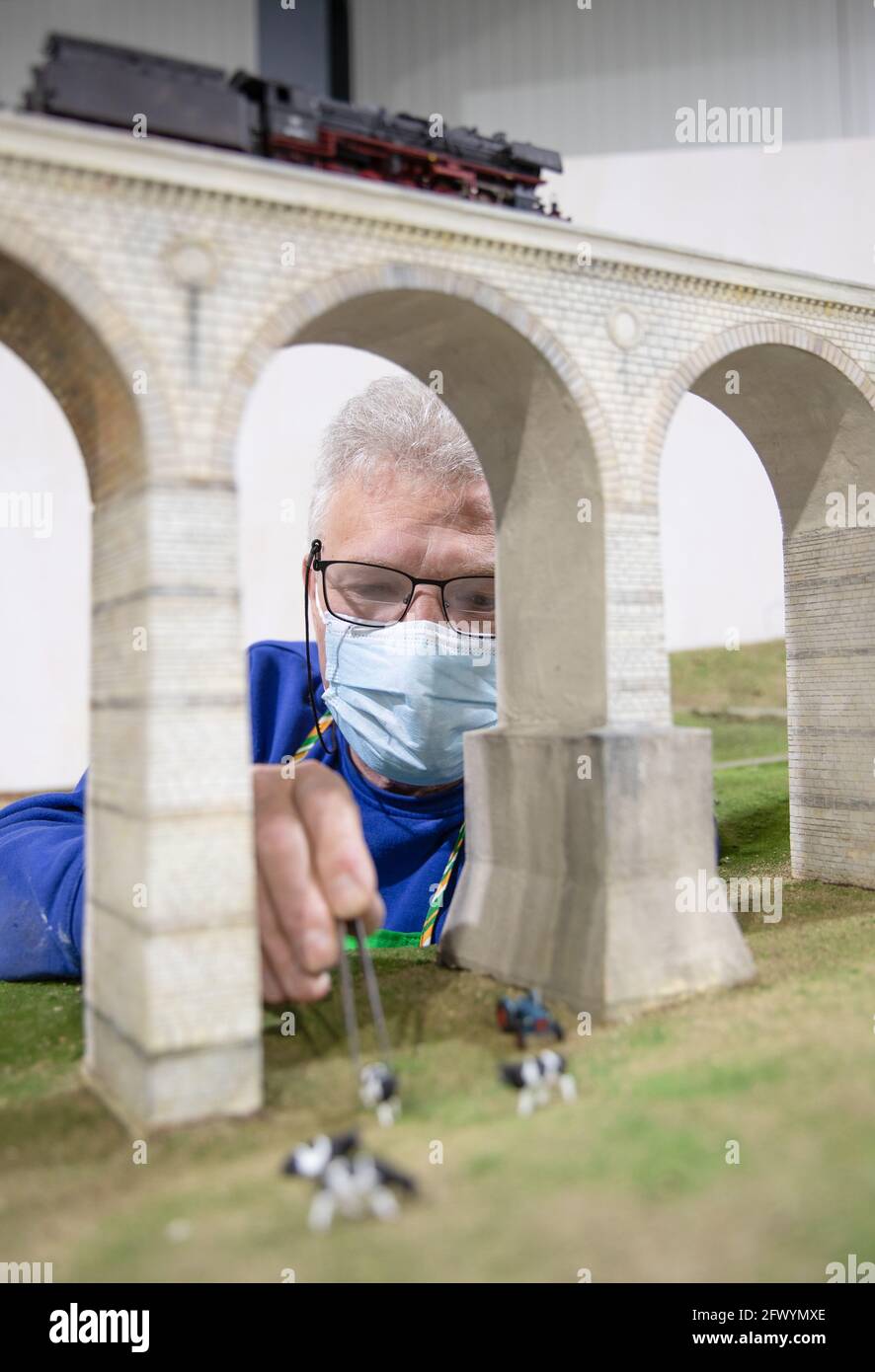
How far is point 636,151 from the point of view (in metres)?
21.4

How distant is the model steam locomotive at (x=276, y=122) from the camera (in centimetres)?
642

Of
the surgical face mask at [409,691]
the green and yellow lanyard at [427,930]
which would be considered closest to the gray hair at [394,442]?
the surgical face mask at [409,691]

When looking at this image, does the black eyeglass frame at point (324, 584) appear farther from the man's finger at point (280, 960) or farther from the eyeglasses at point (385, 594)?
the man's finger at point (280, 960)

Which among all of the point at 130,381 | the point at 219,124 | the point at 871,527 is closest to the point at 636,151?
the point at 871,527

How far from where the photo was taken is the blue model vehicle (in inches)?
280

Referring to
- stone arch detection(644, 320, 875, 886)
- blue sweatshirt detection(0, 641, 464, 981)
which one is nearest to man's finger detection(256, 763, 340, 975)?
blue sweatshirt detection(0, 641, 464, 981)

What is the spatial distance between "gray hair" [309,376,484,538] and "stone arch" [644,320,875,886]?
2547mm

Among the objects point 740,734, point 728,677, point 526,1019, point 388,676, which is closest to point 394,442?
point 388,676

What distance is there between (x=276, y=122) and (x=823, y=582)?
7.04 meters

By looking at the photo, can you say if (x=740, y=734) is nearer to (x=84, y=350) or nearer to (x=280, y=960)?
(x=280, y=960)

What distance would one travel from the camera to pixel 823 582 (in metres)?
11.0

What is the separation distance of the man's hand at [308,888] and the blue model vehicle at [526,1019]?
1126mm

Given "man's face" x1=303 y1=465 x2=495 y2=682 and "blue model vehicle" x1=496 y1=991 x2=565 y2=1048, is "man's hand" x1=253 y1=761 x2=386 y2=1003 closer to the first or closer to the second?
"blue model vehicle" x1=496 y1=991 x2=565 y2=1048

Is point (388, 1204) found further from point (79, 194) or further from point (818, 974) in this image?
point (79, 194)
